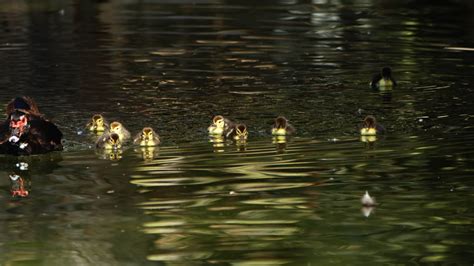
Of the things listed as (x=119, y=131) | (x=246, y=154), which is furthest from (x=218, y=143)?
(x=119, y=131)

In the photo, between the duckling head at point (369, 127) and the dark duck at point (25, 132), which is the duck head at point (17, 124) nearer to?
the dark duck at point (25, 132)

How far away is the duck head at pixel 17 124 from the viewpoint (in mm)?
16766

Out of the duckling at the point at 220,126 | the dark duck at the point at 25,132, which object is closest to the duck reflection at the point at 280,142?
the duckling at the point at 220,126

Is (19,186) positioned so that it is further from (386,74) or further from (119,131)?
(386,74)

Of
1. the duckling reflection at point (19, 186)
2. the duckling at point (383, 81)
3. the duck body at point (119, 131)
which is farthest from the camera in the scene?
the duckling at point (383, 81)

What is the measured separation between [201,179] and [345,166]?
180 cm

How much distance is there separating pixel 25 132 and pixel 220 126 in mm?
2831

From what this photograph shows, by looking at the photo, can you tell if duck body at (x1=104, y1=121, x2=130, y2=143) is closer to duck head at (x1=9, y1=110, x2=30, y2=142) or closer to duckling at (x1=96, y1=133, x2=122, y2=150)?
duckling at (x1=96, y1=133, x2=122, y2=150)

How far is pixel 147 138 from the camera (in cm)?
1747

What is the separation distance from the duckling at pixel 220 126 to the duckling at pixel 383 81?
496 cm

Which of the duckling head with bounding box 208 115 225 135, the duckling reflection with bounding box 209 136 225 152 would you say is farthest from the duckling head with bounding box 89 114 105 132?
the duckling reflection with bounding box 209 136 225 152

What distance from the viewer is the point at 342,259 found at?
38.5 feet

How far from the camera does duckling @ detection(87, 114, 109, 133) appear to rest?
1881 cm

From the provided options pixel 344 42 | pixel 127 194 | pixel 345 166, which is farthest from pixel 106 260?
pixel 344 42
